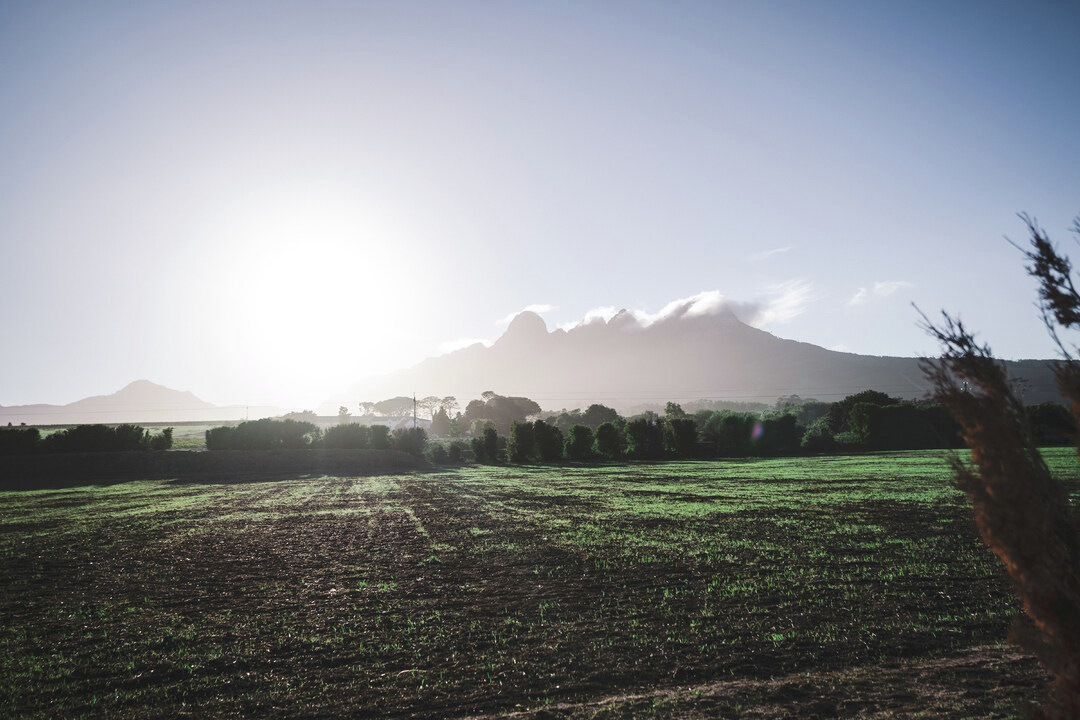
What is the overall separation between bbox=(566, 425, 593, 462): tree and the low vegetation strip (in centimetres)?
2759

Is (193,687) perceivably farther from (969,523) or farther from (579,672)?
(969,523)

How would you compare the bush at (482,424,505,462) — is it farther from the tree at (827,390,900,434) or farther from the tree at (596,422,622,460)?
the tree at (827,390,900,434)

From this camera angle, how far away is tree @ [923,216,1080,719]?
15.1 feet

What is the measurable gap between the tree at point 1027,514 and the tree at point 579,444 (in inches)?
3456

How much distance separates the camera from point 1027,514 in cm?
473

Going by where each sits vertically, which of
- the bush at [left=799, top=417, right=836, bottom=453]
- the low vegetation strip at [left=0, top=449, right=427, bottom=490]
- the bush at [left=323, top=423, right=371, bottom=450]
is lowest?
the bush at [left=799, top=417, right=836, bottom=453]

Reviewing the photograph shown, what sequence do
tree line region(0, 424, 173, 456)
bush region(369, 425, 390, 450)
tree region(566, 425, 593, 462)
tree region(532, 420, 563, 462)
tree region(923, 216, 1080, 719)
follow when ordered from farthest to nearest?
bush region(369, 425, 390, 450), tree region(566, 425, 593, 462), tree region(532, 420, 563, 462), tree line region(0, 424, 173, 456), tree region(923, 216, 1080, 719)

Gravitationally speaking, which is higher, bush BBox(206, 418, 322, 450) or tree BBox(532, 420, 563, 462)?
bush BBox(206, 418, 322, 450)

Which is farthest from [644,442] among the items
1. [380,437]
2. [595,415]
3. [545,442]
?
[595,415]

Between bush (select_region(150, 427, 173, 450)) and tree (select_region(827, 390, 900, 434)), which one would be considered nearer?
bush (select_region(150, 427, 173, 450))

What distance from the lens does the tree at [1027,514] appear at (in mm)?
4590

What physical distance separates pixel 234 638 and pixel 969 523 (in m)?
26.4

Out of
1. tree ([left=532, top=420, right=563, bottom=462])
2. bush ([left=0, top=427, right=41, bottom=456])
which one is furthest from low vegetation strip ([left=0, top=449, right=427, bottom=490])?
tree ([left=532, top=420, right=563, bottom=462])

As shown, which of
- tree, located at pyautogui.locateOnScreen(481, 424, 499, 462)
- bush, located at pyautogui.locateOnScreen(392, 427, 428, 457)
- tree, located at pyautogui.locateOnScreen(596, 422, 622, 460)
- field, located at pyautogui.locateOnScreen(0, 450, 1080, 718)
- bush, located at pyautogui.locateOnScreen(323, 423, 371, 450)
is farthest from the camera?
tree, located at pyautogui.locateOnScreen(481, 424, 499, 462)
